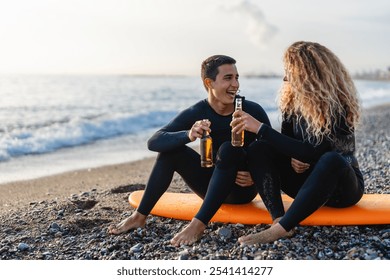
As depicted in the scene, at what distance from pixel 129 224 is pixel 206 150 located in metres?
1.02

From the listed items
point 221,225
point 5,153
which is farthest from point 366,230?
point 5,153

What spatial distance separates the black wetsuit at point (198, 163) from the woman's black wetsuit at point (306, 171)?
8.8 inches

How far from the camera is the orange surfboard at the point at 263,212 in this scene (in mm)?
4273

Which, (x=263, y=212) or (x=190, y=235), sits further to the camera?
(x=263, y=212)

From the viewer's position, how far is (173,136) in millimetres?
4332

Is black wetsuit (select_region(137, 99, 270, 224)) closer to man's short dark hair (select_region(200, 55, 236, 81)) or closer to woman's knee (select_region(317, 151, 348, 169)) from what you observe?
man's short dark hair (select_region(200, 55, 236, 81))

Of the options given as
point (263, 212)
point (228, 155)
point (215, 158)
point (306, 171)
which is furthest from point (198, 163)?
point (306, 171)

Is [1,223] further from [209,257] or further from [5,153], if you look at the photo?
[5,153]

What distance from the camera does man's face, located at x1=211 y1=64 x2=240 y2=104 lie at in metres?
4.41

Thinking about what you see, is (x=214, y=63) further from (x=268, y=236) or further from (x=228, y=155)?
(x=268, y=236)
